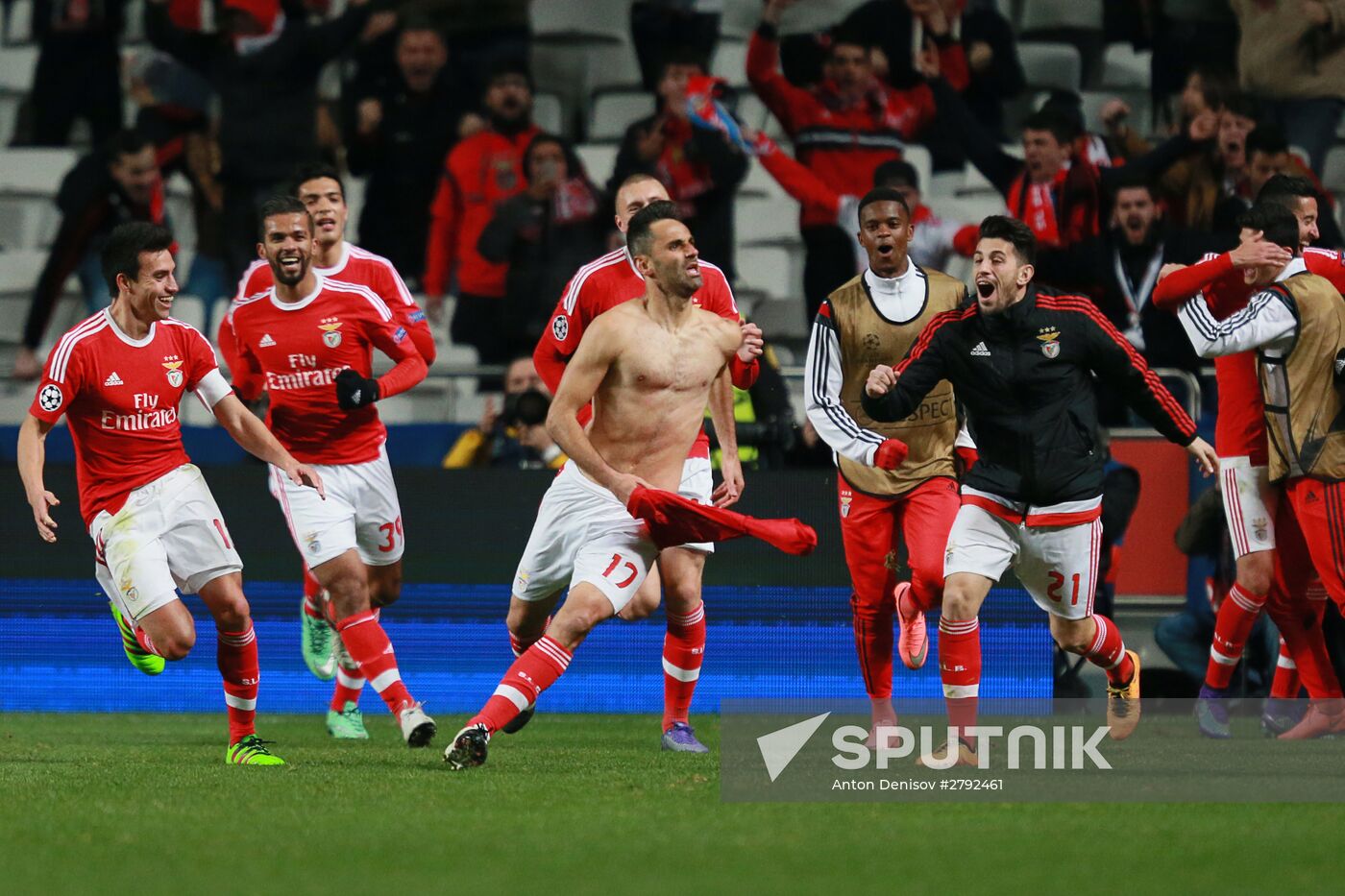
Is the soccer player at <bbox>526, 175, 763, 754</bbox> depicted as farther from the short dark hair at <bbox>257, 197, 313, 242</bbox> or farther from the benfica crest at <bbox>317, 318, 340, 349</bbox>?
the short dark hair at <bbox>257, 197, 313, 242</bbox>

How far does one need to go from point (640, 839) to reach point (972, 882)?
45.1 inches

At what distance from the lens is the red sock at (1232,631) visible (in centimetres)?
924

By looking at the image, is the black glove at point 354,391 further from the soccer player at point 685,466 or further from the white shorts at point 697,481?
the white shorts at point 697,481

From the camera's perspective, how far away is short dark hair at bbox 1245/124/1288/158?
1198cm

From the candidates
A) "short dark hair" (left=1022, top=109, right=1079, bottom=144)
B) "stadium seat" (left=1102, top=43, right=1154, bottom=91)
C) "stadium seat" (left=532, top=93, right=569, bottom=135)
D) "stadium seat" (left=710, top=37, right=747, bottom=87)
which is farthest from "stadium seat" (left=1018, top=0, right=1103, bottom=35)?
"stadium seat" (left=532, top=93, right=569, bottom=135)

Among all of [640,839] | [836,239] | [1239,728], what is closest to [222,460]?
[836,239]

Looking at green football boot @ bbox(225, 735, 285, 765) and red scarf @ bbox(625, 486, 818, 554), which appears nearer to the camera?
red scarf @ bbox(625, 486, 818, 554)

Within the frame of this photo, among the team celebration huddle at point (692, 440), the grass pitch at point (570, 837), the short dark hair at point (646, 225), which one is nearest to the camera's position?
the grass pitch at point (570, 837)

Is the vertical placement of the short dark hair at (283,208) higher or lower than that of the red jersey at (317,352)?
higher

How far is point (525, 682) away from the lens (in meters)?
7.34

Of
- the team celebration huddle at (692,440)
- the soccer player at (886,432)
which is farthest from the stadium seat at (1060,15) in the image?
the soccer player at (886,432)

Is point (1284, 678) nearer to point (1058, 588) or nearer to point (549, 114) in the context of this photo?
point (1058, 588)

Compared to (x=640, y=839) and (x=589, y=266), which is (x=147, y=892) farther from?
(x=589, y=266)

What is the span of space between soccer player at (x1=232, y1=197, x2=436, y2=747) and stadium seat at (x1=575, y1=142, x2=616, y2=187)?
18.0 ft
